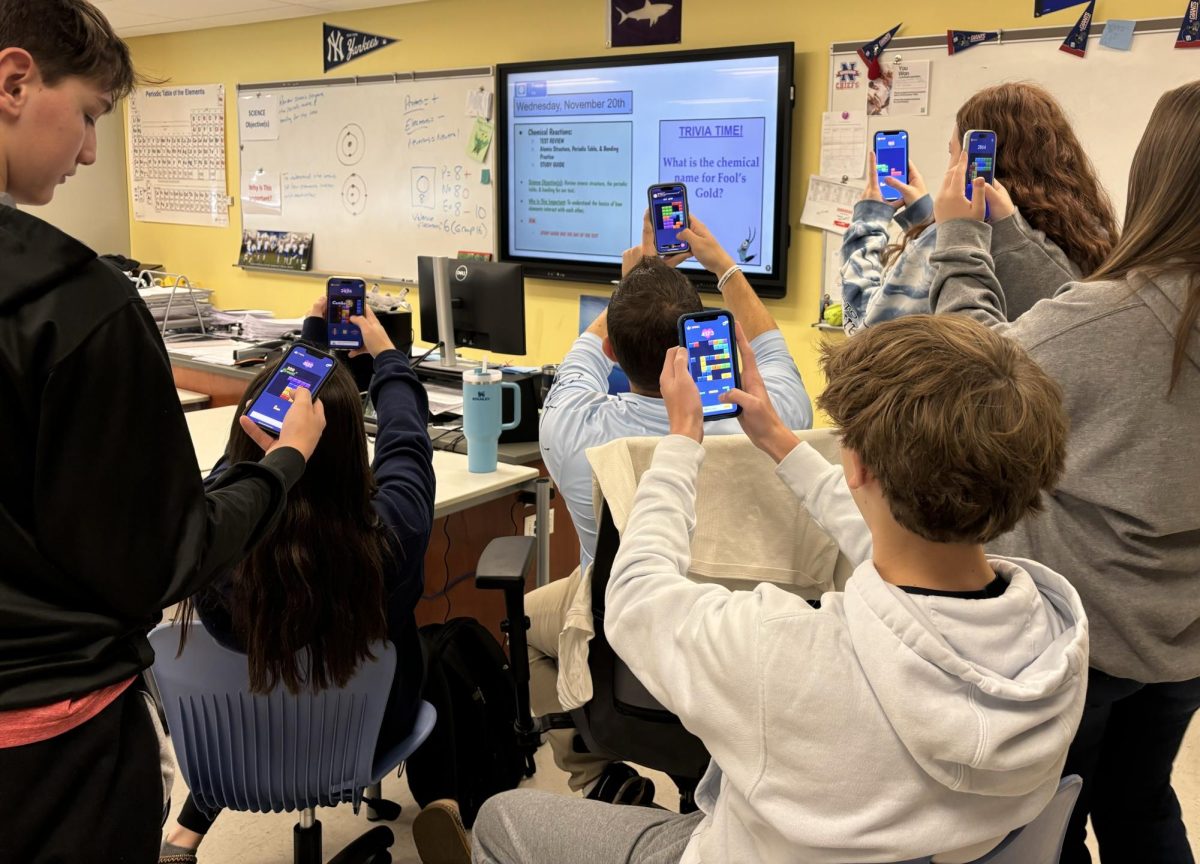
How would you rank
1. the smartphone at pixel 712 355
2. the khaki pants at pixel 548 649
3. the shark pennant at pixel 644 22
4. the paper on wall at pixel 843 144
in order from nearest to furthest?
the smartphone at pixel 712 355, the khaki pants at pixel 548 649, the paper on wall at pixel 843 144, the shark pennant at pixel 644 22

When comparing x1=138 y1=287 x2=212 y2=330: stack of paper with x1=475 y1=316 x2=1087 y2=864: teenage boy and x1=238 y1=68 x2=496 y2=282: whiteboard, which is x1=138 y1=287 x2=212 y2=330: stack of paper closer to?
x1=238 y1=68 x2=496 y2=282: whiteboard

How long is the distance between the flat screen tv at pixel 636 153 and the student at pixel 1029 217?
2.27 meters

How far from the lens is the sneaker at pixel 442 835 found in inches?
71.7

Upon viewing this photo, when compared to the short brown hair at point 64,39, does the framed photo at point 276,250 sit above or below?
below

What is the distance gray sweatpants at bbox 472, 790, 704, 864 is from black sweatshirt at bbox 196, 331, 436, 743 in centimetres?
45

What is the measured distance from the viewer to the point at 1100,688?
1280 millimetres

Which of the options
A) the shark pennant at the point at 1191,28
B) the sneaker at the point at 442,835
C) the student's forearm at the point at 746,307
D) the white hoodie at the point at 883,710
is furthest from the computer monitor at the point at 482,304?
the white hoodie at the point at 883,710

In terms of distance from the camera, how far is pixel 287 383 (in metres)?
1.46

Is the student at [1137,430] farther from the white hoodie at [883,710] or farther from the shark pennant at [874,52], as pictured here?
the shark pennant at [874,52]

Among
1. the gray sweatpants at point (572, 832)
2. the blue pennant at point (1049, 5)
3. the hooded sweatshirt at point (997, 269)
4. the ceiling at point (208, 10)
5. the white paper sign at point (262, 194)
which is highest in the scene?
the ceiling at point (208, 10)

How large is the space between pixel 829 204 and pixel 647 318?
2466 mm

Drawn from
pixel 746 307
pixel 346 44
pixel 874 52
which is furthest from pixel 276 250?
pixel 746 307

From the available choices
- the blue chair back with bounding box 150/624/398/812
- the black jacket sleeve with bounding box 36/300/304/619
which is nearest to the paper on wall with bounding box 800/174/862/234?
the blue chair back with bounding box 150/624/398/812

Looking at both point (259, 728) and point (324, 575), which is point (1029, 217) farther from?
point (259, 728)
